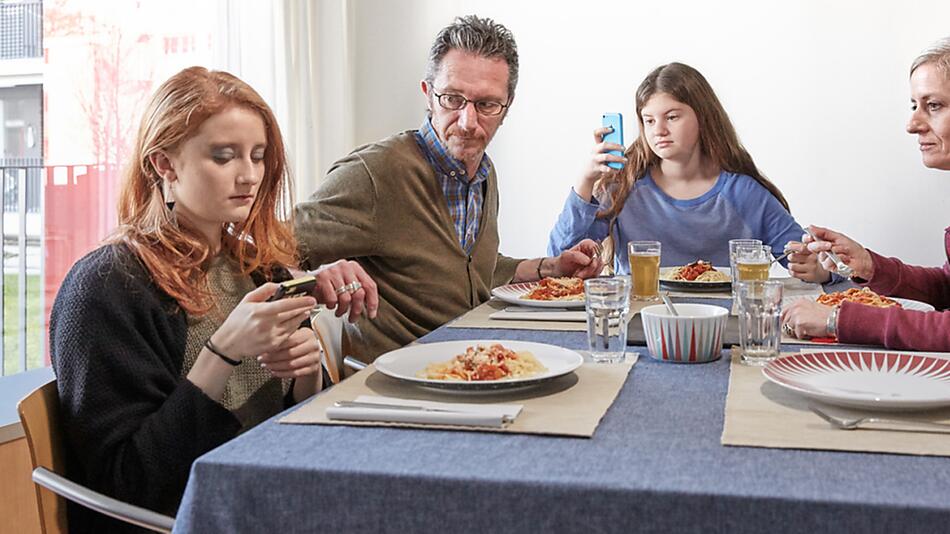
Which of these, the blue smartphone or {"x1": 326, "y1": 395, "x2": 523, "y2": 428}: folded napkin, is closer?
{"x1": 326, "y1": 395, "x2": 523, "y2": 428}: folded napkin

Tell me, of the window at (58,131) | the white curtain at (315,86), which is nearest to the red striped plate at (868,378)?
the window at (58,131)

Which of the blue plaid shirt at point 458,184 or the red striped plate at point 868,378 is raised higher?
the blue plaid shirt at point 458,184

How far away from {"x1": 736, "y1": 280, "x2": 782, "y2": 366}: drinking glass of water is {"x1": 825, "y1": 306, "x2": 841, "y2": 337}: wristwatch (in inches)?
7.6

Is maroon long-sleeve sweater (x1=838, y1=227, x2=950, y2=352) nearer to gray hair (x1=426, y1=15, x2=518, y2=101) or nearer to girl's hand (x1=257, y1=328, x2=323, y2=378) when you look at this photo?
girl's hand (x1=257, y1=328, x2=323, y2=378)

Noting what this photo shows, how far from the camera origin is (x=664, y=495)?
33.4 inches

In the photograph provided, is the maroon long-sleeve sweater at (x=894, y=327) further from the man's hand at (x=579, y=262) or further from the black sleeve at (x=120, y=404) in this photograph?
the black sleeve at (x=120, y=404)

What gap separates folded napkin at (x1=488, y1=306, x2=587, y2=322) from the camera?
6.02ft

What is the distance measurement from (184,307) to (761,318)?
32.9 inches

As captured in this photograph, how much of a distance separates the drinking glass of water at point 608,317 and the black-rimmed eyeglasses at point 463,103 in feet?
2.61

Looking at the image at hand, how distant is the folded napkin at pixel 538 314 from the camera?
1.84 metres

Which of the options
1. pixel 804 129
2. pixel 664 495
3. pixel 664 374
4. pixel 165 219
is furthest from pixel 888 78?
pixel 664 495

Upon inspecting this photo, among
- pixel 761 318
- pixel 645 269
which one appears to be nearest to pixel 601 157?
pixel 645 269

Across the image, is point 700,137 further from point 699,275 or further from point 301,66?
point 301,66

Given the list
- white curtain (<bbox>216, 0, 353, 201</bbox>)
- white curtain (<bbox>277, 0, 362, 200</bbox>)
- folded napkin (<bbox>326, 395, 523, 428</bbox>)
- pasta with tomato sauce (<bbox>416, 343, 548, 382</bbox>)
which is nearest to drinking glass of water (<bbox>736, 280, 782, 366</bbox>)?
pasta with tomato sauce (<bbox>416, 343, 548, 382</bbox>)
